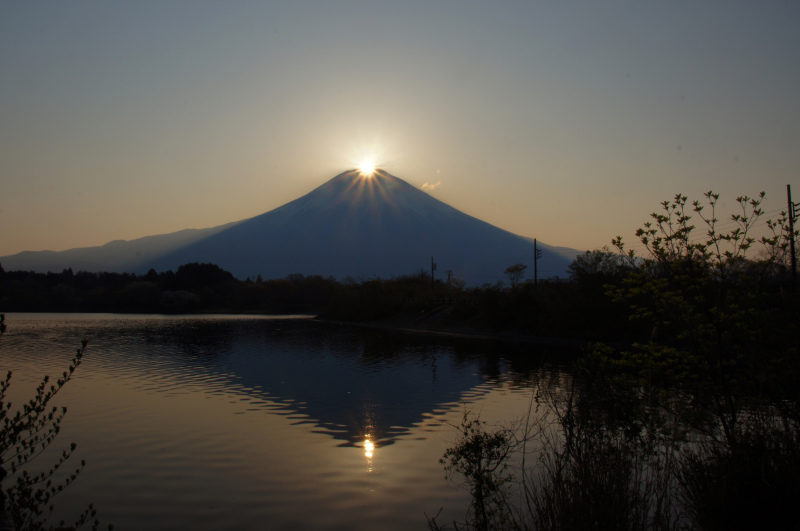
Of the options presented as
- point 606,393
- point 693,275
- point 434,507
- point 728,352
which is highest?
point 693,275

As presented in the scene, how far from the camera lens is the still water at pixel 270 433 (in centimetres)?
792

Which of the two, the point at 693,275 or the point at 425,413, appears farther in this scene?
the point at 425,413

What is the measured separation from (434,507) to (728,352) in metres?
4.21

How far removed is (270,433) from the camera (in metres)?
12.2

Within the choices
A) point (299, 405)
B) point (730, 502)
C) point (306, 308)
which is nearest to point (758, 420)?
point (730, 502)

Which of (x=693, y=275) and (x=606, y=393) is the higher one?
(x=693, y=275)

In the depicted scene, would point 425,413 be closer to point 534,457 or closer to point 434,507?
point 534,457

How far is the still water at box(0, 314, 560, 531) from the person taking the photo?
26.0 ft

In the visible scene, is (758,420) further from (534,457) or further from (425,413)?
(425,413)

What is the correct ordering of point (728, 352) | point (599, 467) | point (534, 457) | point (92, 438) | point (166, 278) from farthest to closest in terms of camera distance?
point (166, 278), point (92, 438), point (534, 457), point (728, 352), point (599, 467)

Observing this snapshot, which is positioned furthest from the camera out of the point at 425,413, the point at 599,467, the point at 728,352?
the point at 425,413

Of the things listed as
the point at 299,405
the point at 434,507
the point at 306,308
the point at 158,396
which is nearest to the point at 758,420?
the point at 434,507

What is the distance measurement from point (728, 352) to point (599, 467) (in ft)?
9.80

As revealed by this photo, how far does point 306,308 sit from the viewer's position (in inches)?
4478
